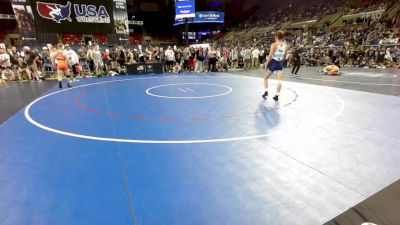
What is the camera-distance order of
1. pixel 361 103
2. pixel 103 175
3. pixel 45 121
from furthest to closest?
pixel 361 103, pixel 45 121, pixel 103 175

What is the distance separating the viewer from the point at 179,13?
23922mm

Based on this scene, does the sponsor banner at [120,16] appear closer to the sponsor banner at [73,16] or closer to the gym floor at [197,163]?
the sponsor banner at [73,16]

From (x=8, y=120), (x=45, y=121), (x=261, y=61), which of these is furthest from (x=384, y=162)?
(x=261, y=61)

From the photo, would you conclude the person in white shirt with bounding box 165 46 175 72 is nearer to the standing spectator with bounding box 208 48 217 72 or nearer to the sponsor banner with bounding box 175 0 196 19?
the standing spectator with bounding box 208 48 217 72

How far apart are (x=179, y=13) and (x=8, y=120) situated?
2051 centimetres

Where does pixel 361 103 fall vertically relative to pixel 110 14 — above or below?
below

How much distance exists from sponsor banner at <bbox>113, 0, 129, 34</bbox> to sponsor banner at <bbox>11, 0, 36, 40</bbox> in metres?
5.38

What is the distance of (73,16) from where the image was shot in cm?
1852

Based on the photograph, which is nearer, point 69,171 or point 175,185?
point 175,185

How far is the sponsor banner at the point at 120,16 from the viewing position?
19.7 meters

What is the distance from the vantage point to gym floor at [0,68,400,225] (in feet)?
8.21

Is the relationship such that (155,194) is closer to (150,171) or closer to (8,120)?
(150,171)

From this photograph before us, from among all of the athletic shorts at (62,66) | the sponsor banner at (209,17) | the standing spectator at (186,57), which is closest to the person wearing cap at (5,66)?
the athletic shorts at (62,66)

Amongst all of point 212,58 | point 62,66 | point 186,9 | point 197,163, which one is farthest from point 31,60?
point 186,9
